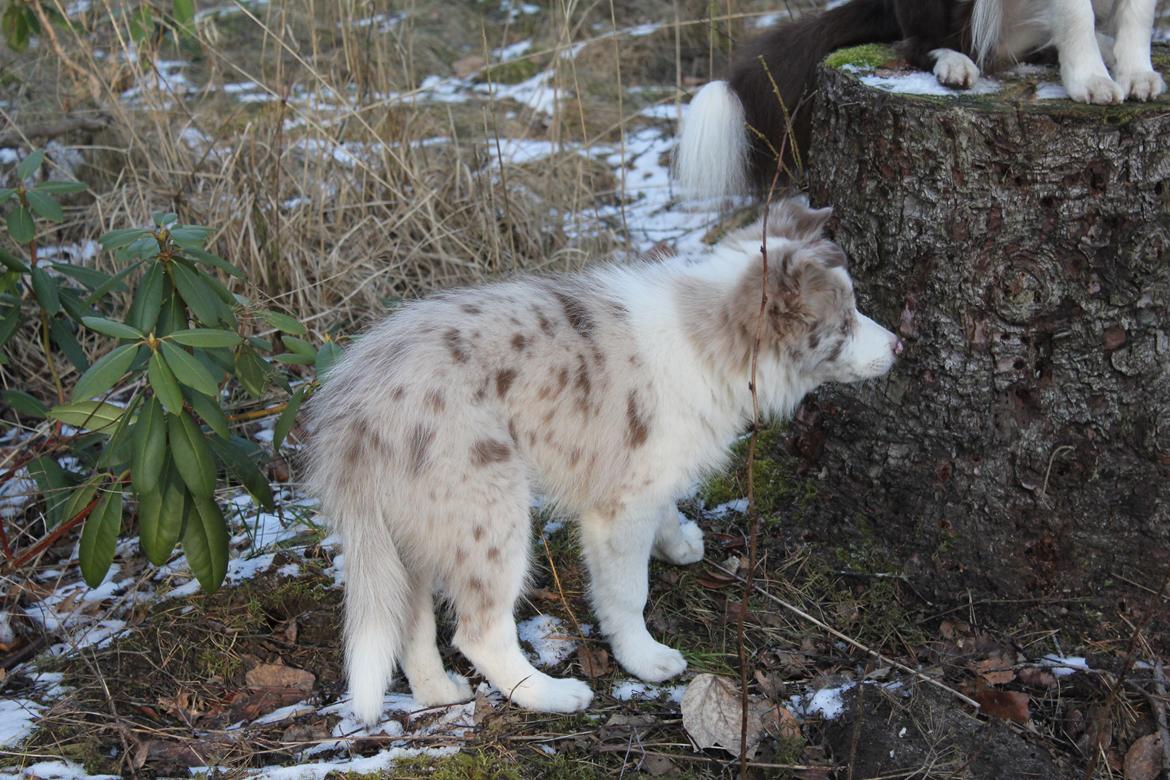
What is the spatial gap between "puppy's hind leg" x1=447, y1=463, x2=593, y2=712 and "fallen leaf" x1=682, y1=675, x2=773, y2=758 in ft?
1.00

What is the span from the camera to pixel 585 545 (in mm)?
2955

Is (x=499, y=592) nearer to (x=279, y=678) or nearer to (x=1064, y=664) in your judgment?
(x=279, y=678)

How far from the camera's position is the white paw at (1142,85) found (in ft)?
8.98

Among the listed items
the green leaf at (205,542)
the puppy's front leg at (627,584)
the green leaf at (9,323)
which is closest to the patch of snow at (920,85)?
the puppy's front leg at (627,584)

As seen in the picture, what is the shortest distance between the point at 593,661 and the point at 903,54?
210 centimetres

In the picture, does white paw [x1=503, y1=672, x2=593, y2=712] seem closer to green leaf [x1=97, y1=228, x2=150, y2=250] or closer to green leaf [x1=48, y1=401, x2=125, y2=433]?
green leaf [x1=48, y1=401, x2=125, y2=433]

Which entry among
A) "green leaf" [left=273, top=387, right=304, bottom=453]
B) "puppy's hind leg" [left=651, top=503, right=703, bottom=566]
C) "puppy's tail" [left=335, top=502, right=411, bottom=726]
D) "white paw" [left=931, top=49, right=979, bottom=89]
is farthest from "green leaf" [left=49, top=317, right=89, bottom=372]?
"white paw" [left=931, top=49, right=979, bottom=89]

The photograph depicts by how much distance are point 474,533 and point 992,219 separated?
1594 mm

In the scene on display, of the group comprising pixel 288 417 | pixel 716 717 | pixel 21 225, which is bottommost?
pixel 716 717

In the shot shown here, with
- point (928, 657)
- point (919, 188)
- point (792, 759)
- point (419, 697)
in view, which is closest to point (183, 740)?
point (419, 697)

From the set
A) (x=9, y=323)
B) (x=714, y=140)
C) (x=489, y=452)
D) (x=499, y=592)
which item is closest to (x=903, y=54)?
(x=714, y=140)

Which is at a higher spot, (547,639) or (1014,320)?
(1014,320)

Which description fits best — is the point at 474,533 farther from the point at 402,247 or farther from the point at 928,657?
the point at 402,247

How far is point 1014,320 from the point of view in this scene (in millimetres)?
2781
